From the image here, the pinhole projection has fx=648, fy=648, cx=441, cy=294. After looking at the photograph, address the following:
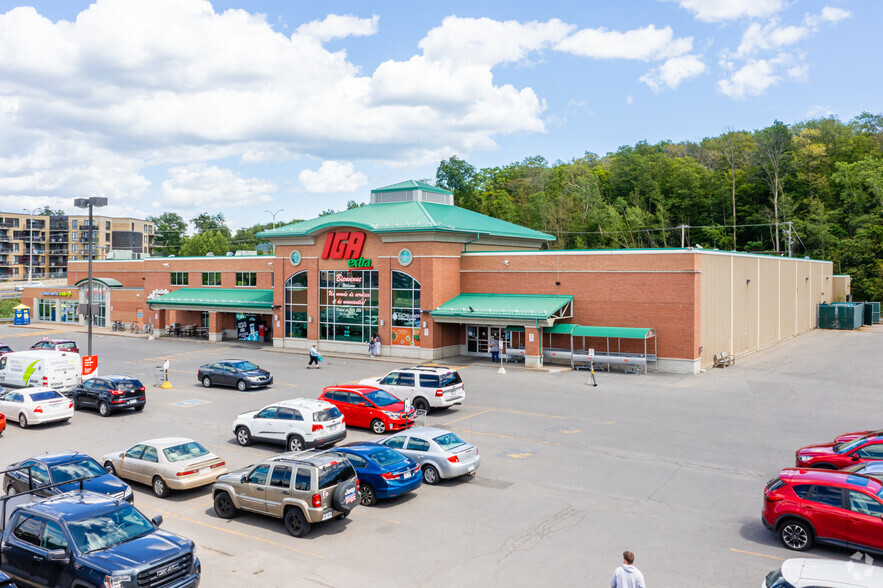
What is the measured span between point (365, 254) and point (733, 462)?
103 feet

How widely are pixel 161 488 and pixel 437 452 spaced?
7.28 m

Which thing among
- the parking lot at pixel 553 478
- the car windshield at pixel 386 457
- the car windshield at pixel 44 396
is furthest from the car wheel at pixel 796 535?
the car windshield at pixel 44 396

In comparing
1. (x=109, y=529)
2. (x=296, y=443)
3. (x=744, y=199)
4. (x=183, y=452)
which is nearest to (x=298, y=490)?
(x=109, y=529)

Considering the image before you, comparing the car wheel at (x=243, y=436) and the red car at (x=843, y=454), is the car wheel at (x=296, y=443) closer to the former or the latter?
the car wheel at (x=243, y=436)

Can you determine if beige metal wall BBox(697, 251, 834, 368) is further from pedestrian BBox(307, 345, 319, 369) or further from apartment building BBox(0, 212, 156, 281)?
apartment building BBox(0, 212, 156, 281)

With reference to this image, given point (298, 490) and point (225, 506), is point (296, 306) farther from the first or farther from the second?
point (298, 490)

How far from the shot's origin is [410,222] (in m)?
45.8

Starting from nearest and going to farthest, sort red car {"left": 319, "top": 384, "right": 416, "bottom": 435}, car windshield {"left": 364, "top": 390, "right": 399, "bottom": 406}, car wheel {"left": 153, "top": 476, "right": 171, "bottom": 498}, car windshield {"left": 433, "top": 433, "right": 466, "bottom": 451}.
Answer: car wheel {"left": 153, "top": 476, "right": 171, "bottom": 498}
car windshield {"left": 433, "top": 433, "right": 466, "bottom": 451}
red car {"left": 319, "top": 384, "right": 416, "bottom": 435}
car windshield {"left": 364, "top": 390, "right": 399, "bottom": 406}

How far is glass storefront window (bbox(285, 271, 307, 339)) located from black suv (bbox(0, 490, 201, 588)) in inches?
1496

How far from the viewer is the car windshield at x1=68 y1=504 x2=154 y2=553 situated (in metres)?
10.9

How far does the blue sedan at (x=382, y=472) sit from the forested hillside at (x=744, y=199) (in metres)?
70.2

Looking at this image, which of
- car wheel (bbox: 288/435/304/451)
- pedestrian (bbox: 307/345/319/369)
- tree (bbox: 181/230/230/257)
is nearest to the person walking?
pedestrian (bbox: 307/345/319/369)

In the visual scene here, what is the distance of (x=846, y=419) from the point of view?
Result: 995 inches

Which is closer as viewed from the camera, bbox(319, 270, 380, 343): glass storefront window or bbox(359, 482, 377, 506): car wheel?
bbox(359, 482, 377, 506): car wheel
